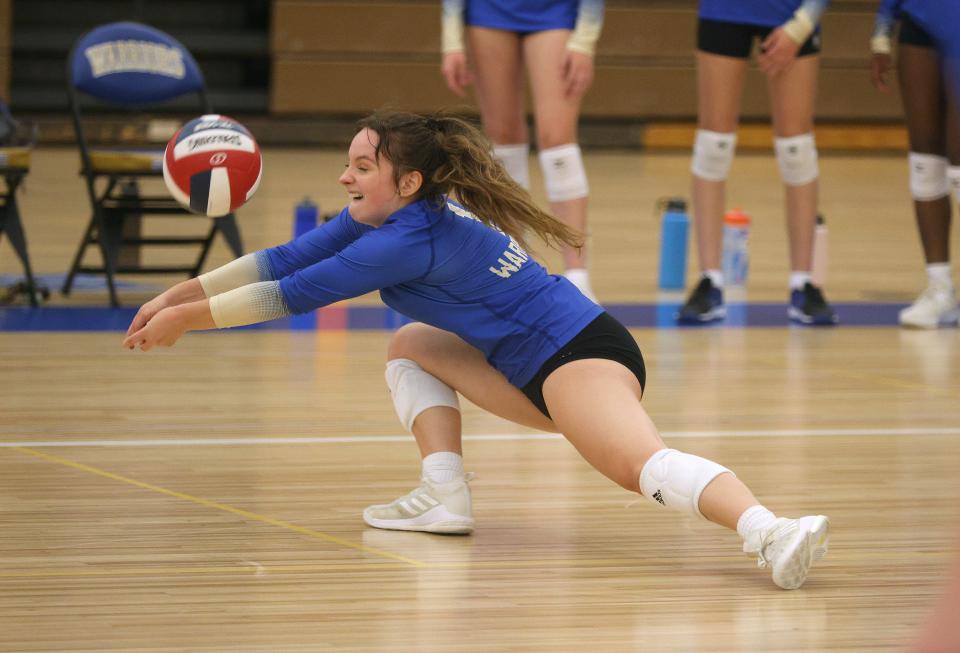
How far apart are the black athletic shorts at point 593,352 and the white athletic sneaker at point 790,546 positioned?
17.6 inches

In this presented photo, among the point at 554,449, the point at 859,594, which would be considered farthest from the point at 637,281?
the point at 859,594

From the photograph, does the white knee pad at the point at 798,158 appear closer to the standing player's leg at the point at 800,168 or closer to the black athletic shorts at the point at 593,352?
the standing player's leg at the point at 800,168

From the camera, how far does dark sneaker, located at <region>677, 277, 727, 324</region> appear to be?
5594mm

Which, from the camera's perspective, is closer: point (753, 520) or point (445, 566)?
point (753, 520)

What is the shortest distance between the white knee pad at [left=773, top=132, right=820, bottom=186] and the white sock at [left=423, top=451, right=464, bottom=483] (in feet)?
9.74

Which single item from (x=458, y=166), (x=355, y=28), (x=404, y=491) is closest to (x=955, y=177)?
(x=404, y=491)

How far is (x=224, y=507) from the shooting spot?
308cm

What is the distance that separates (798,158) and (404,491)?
2.82m

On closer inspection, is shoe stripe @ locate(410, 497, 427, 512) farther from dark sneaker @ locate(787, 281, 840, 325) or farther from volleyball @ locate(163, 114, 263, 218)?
dark sneaker @ locate(787, 281, 840, 325)

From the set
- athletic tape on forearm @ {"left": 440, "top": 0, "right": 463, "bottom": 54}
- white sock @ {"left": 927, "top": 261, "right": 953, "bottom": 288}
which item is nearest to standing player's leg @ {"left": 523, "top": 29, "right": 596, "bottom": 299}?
athletic tape on forearm @ {"left": 440, "top": 0, "right": 463, "bottom": 54}

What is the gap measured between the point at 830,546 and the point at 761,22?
9.62 feet

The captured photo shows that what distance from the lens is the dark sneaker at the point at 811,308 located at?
18.4 feet

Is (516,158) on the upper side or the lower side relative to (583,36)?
lower

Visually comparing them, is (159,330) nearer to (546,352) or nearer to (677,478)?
(546,352)
